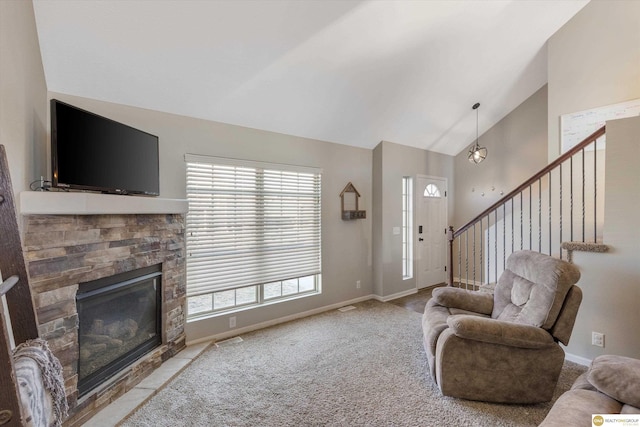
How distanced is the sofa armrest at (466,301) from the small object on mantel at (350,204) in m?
1.81

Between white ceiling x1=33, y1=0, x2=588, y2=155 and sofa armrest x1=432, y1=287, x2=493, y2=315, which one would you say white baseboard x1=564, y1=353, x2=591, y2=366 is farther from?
white ceiling x1=33, y1=0, x2=588, y2=155

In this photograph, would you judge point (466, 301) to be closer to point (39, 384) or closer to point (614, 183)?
point (614, 183)

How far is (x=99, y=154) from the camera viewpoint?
2.19 meters

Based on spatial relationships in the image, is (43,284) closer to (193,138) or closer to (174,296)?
(174,296)

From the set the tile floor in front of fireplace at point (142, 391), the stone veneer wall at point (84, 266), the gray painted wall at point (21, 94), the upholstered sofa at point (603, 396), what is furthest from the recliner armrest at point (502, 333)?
the gray painted wall at point (21, 94)

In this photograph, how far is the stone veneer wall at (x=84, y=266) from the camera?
1804 mm

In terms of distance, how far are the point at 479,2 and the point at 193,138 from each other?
3.25m

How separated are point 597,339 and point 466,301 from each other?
1.06 metres

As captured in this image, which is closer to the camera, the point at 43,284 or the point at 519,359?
the point at 43,284

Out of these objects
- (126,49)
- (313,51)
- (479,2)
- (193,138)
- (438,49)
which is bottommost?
(193,138)

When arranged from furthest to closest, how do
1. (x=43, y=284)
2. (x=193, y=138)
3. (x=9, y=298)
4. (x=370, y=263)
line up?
(x=370, y=263)
(x=193, y=138)
(x=43, y=284)
(x=9, y=298)

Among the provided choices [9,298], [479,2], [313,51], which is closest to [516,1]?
[479,2]

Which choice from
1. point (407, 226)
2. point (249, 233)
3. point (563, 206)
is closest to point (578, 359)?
point (563, 206)

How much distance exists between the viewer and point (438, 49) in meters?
3.44
